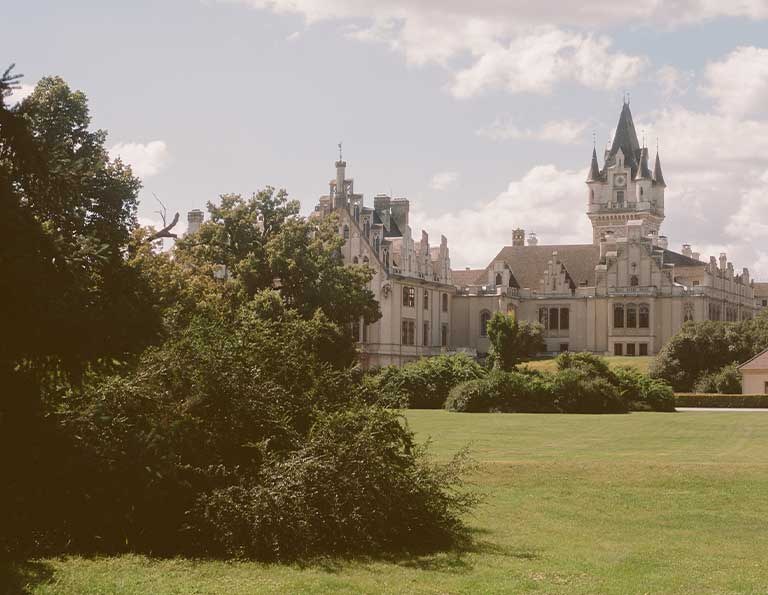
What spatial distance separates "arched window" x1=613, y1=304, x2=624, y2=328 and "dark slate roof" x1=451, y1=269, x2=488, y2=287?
12.7m

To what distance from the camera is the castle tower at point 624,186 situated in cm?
14850

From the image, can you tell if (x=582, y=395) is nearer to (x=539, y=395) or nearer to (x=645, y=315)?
(x=539, y=395)

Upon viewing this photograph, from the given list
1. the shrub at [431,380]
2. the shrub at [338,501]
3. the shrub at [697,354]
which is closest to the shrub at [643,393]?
the shrub at [431,380]

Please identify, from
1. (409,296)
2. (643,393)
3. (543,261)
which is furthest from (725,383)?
(543,261)

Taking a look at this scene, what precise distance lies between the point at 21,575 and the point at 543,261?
10591 centimetres

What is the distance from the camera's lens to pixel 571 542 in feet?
56.4

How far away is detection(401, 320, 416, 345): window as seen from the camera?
96.8 meters

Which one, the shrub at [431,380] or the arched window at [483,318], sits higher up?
the arched window at [483,318]

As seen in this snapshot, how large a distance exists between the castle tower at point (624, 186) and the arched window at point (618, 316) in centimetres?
4038

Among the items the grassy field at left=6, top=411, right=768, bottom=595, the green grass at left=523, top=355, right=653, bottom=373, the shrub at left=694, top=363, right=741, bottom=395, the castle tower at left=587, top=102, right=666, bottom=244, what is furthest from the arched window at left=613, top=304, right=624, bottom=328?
the grassy field at left=6, top=411, right=768, bottom=595

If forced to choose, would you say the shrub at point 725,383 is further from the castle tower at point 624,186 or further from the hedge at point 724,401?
the castle tower at point 624,186

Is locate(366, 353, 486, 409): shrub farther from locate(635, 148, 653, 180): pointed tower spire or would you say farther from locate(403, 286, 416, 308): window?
locate(635, 148, 653, 180): pointed tower spire

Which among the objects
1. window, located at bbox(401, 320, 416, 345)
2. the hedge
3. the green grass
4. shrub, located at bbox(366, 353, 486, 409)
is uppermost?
window, located at bbox(401, 320, 416, 345)

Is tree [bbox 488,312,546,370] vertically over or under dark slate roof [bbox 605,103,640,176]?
under
